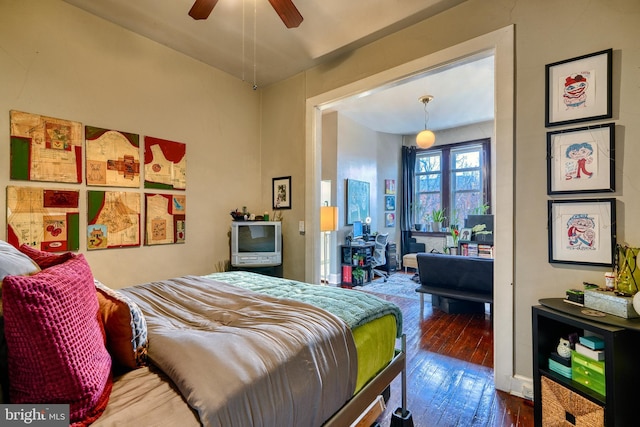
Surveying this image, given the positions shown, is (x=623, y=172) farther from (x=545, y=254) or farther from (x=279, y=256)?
(x=279, y=256)

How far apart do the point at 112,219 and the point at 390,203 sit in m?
5.46

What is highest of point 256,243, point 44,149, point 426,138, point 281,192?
point 426,138

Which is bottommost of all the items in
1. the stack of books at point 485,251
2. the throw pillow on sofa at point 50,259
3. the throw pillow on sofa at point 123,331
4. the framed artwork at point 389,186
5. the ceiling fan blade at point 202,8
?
the stack of books at point 485,251

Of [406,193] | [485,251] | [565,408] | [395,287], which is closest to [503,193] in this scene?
[565,408]

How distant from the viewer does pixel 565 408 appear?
57.6 inches

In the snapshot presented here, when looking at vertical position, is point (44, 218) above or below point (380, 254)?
above

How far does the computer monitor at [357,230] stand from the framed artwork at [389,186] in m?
1.41

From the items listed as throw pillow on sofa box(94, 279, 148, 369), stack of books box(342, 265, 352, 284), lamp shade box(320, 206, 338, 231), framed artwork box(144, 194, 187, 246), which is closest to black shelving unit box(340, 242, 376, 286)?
stack of books box(342, 265, 352, 284)

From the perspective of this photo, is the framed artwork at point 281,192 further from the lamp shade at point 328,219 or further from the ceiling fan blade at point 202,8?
the ceiling fan blade at point 202,8

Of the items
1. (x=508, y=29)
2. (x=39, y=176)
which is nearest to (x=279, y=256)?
(x=39, y=176)

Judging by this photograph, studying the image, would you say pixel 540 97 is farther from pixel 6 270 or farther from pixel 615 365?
pixel 6 270

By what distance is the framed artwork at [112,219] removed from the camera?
7.76 ft

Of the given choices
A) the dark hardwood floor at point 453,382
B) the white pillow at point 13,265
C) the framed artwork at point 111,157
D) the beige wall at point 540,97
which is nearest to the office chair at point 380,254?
the dark hardwood floor at point 453,382

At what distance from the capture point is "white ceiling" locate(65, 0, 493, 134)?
228 centimetres
